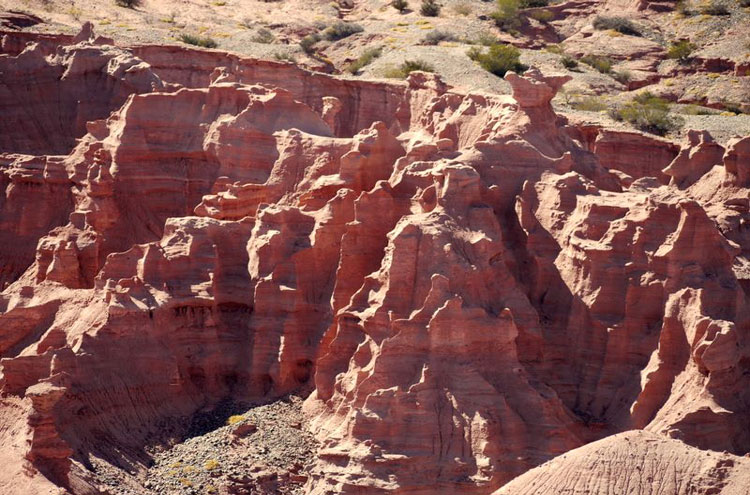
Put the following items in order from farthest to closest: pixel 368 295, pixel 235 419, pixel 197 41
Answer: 1. pixel 197 41
2. pixel 235 419
3. pixel 368 295

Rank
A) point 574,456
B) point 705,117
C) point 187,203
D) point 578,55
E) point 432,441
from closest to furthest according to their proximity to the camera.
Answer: point 574,456 < point 432,441 < point 187,203 < point 705,117 < point 578,55

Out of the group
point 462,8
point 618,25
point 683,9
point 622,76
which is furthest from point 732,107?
point 462,8

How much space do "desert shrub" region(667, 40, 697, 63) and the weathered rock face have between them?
2987 cm

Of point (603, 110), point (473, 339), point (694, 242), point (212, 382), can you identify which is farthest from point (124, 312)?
point (603, 110)

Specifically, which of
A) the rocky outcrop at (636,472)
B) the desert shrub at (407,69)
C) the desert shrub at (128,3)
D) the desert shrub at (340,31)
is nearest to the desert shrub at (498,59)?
the desert shrub at (407,69)

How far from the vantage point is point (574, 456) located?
35.8 meters

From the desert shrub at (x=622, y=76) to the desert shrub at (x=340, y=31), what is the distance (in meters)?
12.5

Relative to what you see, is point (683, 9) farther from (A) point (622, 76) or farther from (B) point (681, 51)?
(A) point (622, 76)

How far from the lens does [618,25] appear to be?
302ft

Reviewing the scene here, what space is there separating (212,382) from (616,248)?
34.8 feet

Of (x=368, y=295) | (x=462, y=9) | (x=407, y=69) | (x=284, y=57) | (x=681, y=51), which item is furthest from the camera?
(x=462, y=9)

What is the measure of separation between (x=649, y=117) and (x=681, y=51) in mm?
16218

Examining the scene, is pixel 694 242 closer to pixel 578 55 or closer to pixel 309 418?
pixel 309 418

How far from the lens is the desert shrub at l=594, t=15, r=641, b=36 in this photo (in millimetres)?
Answer: 92125
